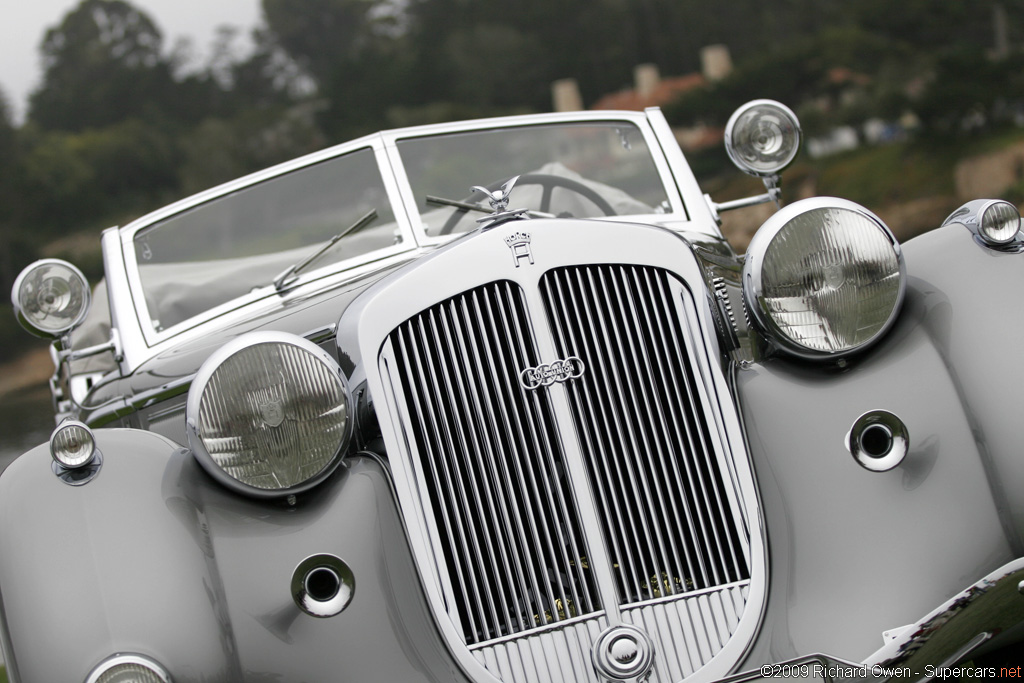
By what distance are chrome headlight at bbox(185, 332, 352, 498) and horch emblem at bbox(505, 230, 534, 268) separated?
0.47 metres

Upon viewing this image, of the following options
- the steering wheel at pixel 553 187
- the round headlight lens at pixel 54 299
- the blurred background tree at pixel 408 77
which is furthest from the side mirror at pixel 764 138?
the blurred background tree at pixel 408 77

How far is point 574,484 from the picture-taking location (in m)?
2.13

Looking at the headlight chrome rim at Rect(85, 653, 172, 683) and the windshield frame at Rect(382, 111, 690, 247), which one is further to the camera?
the windshield frame at Rect(382, 111, 690, 247)

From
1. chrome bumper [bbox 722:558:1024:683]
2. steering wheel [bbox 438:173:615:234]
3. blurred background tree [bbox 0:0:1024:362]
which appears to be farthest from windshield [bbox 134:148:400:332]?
blurred background tree [bbox 0:0:1024:362]

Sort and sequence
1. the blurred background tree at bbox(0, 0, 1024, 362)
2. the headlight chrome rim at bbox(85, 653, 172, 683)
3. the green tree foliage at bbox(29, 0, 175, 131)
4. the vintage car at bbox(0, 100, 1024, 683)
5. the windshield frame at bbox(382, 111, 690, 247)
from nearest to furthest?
the headlight chrome rim at bbox(85, 653, 172, 683) < the vintage car at bbox(0, 100, 1024, 683) < the windshield frame at bbox(382, 111, 690, 247) < the blurred background tree at bbox(0, 0, 1024, 362) < the green tree foliage at bbox(29, 0, 175, 131)

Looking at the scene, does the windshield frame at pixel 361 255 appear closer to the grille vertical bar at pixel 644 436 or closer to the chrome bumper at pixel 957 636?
the grille vertical bar at pixel 644 436

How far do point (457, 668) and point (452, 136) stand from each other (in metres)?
2.32

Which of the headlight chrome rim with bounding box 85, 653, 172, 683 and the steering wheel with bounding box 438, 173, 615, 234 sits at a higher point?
the steering wheel with bounding box 438, 173, 615, 234

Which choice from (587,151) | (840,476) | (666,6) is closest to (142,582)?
(840,476)

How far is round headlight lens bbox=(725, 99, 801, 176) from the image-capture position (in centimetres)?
365

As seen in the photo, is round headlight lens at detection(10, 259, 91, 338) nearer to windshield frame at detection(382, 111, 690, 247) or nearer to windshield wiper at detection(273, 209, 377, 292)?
windshield wiper at detection(273, 209, 377, 292)

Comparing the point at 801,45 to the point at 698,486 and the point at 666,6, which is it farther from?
the point at 698,486

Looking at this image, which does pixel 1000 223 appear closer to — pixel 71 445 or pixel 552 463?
pixel 552 463

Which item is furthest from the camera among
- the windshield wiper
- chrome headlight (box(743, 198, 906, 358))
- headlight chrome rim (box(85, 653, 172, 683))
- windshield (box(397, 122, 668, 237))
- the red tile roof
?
the red tile roof
